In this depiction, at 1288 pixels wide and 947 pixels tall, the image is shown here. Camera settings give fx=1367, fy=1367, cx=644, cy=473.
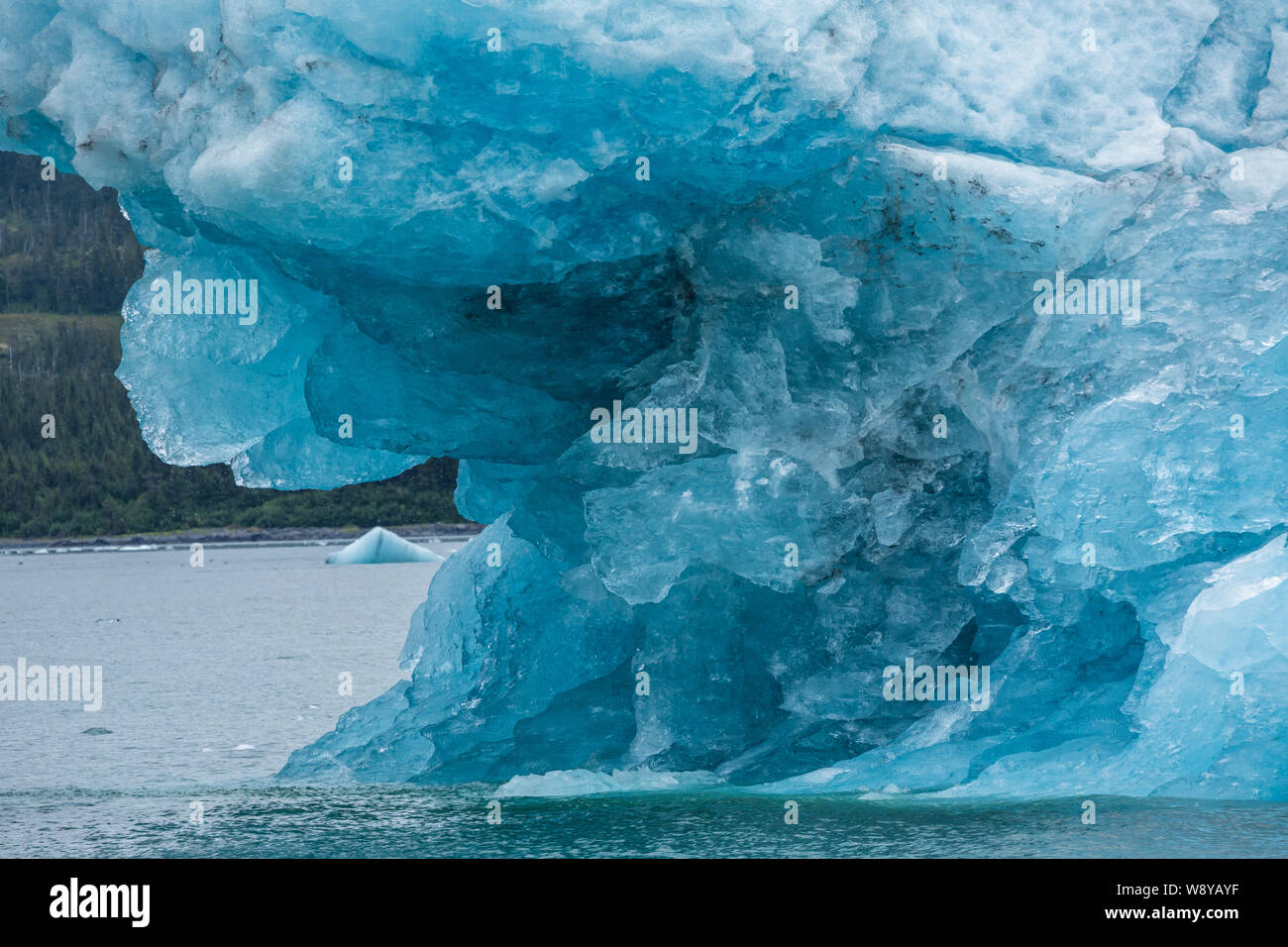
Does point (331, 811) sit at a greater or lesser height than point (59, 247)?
lesser

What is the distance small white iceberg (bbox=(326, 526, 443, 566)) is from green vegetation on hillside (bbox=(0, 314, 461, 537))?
32.4 meters

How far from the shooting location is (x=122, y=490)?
96.7 meters

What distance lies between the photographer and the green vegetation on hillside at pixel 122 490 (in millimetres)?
94375

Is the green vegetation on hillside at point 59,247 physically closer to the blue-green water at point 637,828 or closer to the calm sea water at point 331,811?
the calm sea water at point 331,811

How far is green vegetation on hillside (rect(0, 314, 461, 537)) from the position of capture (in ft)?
310

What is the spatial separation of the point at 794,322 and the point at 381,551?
51.6 metres

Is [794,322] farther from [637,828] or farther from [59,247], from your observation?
[59,247]

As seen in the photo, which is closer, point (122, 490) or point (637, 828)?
point (637, 828)

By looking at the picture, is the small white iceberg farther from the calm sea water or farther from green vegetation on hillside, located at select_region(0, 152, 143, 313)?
green vegetation on hillside, located at select_region(0, 152, 143, 313)

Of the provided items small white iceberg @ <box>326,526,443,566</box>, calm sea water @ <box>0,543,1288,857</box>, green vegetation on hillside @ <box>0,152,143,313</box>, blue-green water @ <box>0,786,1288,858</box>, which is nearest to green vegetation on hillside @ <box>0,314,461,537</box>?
green vegetation on hillside @ <box>0,152,143,313</box>

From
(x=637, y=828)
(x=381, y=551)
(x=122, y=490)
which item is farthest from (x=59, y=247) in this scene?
(x=637, y=828)

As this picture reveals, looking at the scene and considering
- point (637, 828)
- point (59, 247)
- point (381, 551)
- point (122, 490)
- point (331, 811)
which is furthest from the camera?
point (59, 247)

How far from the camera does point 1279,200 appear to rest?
7.84 metres

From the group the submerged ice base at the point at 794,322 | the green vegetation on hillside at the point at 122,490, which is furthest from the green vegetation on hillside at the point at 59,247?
the submerged ice base at the point at 794,322
